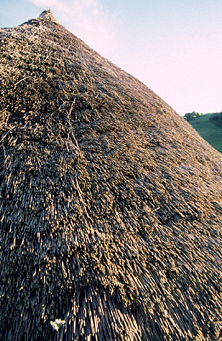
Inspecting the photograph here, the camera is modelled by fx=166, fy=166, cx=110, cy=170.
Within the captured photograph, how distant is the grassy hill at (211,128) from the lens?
711 inches

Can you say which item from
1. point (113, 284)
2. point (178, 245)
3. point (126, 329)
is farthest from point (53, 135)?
point (126, 329)

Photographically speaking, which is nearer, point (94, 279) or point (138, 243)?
point (94, 279)

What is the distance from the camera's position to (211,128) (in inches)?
849

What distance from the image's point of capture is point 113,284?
1864 mm

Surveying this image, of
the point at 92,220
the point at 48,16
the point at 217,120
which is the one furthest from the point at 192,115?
→ the point at 92,220

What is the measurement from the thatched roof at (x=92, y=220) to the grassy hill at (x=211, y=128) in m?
16.3

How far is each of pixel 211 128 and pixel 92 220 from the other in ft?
79.8

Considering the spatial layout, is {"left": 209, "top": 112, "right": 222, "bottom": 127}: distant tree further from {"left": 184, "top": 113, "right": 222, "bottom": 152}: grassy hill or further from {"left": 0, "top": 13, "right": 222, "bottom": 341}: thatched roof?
{"left": 0, "top": 13, "right": 222, "bottom": 341}: thatched roof

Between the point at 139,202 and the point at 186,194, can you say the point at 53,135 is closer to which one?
the point at 139,202

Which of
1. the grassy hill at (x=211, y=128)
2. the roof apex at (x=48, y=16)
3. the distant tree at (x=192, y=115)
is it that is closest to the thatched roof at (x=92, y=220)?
the roof apex at (x=48, y=16)

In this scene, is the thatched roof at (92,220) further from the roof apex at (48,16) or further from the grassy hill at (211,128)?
the grassy hill at (211,128)

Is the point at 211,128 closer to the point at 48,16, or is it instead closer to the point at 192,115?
the point at 192,115

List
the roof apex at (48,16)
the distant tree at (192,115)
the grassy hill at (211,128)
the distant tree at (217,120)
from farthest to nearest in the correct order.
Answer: the distant tree at (192,115) < the distant tree at (217,120) < the grassy hill at (211,128) < the roof apex at (48,16)

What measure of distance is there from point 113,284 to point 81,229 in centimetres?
70
